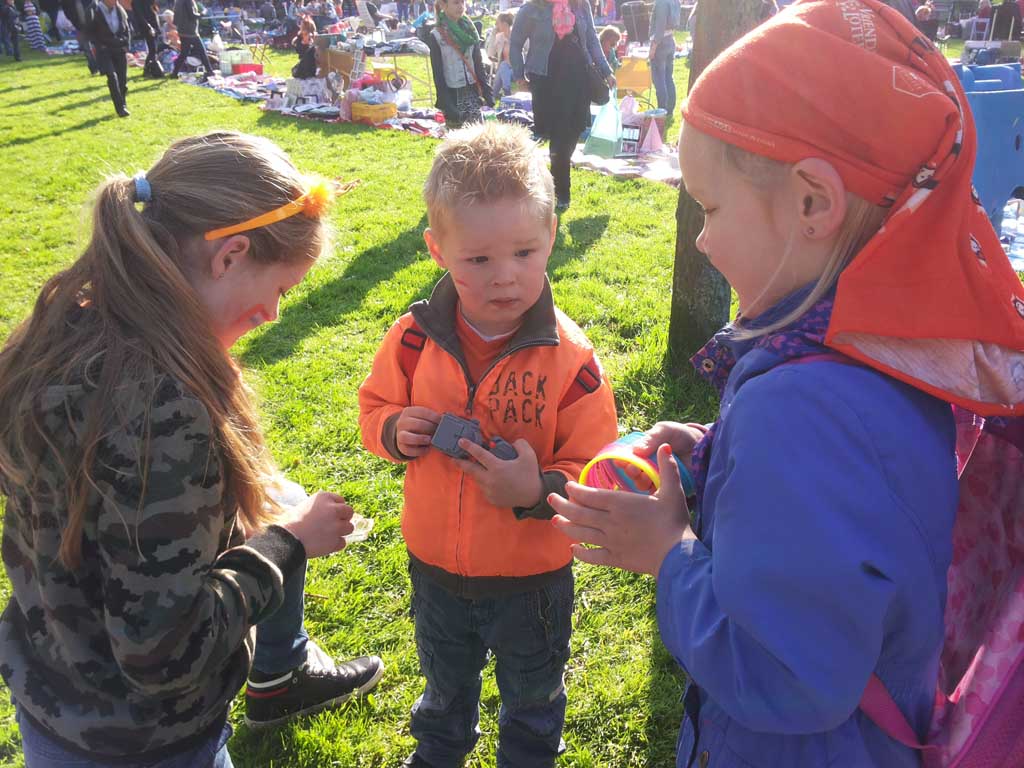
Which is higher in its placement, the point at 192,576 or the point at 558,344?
the point at 558,344

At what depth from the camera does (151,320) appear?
139cm

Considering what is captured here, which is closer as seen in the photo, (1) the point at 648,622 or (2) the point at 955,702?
(2) the point at 955,702

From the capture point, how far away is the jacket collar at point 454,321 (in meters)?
1.86

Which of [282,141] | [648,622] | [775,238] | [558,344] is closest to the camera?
[775,238]

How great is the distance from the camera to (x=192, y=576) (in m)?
1.34

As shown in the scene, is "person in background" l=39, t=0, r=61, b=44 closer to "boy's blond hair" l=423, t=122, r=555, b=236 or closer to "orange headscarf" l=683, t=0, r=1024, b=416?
"boy's blond hair" l=423, t=122, r=555, b=236

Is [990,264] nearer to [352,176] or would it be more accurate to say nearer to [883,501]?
[883,501]

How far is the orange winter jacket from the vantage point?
188 cm

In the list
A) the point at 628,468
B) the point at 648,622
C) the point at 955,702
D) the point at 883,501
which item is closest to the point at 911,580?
the point at 883,501

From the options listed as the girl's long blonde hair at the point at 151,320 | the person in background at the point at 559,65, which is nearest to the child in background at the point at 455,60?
the person in background at the point at 559,65

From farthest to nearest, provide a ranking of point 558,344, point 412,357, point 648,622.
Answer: point 648,622, point 412,357, point 558,344

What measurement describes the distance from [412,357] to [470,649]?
83cm

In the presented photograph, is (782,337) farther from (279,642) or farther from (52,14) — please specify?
(52,14)

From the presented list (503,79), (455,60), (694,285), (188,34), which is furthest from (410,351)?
(188,34)
